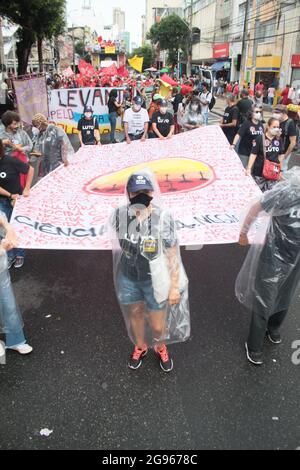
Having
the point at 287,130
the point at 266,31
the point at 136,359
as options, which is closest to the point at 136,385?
the point at 136,359

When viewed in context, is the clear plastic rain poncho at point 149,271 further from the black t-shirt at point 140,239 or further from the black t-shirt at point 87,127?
the black t-shirt at point 87,127

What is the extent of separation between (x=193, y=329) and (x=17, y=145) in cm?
364

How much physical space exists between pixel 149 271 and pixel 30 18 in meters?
22.5

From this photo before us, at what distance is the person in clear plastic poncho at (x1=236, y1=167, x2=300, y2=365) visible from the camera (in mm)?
2980

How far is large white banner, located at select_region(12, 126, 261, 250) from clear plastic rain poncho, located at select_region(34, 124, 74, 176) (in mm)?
350

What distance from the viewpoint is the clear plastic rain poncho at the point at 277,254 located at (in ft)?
9.75

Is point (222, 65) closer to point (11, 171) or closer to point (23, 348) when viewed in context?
point (11, 171)

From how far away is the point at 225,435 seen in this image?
2.60m

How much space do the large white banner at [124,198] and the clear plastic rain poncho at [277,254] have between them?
583mm

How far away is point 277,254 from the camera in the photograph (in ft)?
10.0

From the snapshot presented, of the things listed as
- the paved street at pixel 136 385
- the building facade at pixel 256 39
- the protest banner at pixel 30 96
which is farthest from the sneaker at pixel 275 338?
the building facade at pixel 256 39

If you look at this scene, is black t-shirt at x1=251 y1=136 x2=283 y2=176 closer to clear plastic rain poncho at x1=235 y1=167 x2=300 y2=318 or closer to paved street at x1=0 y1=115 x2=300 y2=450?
paved street at x1=0 y1=115 x2=300 y2=450
